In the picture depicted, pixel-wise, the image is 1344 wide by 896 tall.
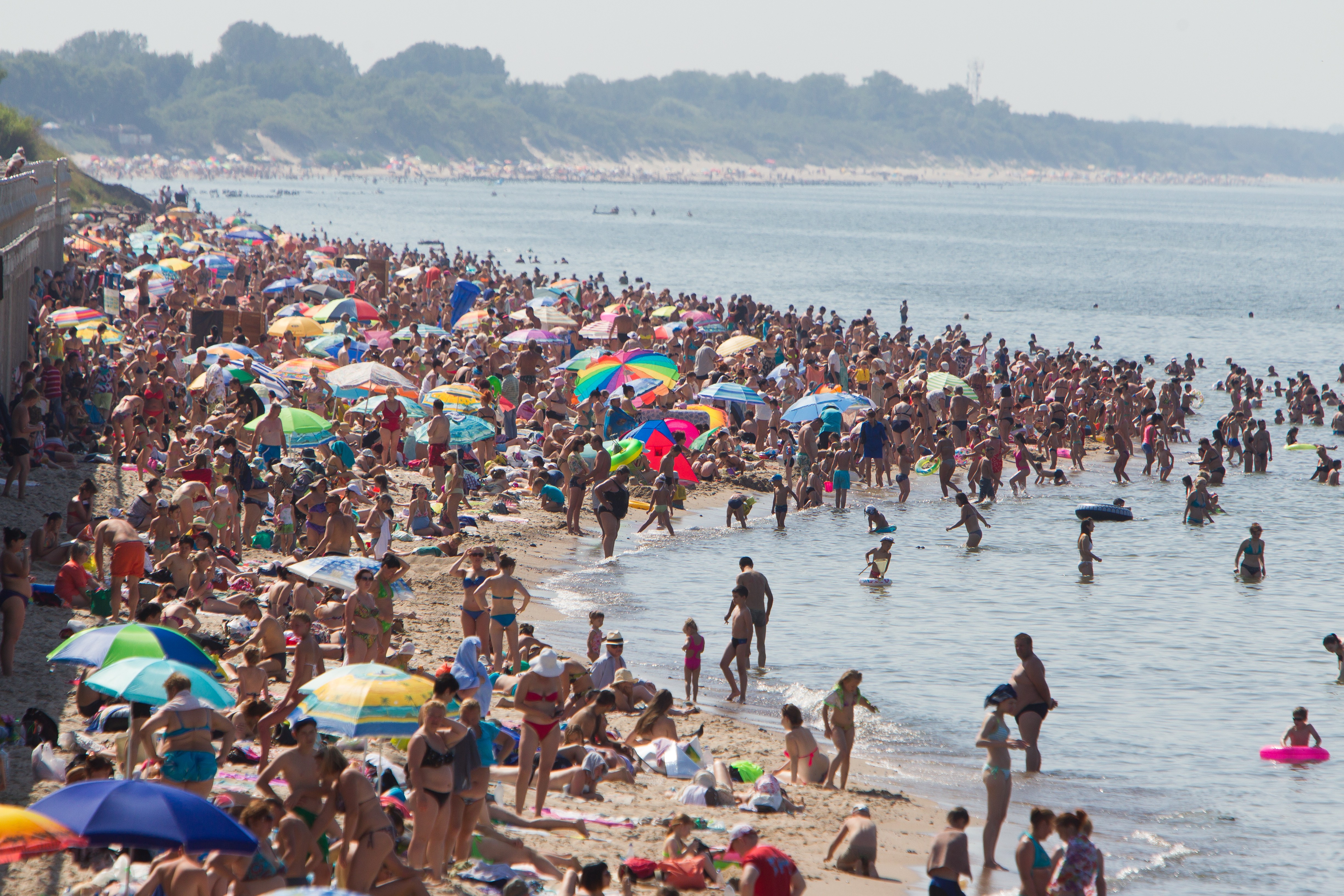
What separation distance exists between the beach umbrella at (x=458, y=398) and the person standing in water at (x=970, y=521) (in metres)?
7.10

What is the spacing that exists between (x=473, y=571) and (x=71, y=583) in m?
3.41

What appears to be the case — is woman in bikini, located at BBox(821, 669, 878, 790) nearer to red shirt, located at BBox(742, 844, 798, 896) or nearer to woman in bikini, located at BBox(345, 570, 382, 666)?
red shirt, located at BBox(742, 844, 798, 896)

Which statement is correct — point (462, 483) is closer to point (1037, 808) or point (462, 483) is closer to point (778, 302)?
point (1037, 808)

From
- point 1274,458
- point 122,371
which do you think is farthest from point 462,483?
point 1274,458

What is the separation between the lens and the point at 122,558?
36.0 feet

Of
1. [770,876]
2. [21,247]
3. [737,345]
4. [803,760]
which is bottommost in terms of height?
[803,760]

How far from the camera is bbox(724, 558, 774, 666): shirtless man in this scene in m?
12.4

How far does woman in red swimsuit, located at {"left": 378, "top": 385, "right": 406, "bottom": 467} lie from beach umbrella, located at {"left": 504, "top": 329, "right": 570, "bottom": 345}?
6921 millimetres

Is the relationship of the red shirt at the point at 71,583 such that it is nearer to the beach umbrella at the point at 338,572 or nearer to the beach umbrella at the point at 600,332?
the beach umbrella at the point at 338,572

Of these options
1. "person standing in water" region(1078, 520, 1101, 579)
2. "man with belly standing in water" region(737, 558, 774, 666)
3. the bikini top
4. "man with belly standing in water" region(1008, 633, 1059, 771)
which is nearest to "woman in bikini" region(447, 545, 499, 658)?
"man with belly standing in water" region(737, 558, 774, 666)

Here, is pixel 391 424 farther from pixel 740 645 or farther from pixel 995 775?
pixel 995 775

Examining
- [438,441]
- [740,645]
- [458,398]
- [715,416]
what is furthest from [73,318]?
[740,645]

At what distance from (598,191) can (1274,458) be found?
17361 cm

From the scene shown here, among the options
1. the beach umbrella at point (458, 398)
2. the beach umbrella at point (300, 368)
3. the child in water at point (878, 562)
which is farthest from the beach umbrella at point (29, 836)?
the beach umbrella at point (300, 368)
